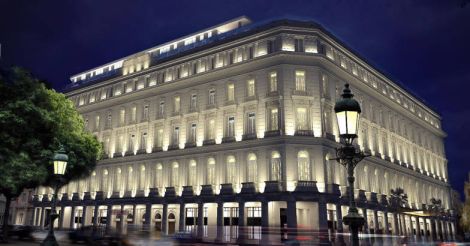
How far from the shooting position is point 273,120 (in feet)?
135

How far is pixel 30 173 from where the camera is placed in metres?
28.2

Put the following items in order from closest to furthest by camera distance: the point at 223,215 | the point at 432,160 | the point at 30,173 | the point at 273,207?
the point at 30,173
the point at 273,207
the point at 223,215
the point at 432,160

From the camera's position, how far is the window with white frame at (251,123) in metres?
42.6

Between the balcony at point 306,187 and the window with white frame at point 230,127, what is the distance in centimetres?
945

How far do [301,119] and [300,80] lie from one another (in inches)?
162

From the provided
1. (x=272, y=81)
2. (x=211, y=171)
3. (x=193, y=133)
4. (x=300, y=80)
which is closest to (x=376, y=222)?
(x=300, y=80)

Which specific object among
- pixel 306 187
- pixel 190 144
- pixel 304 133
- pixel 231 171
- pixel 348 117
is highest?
pixel 190 144

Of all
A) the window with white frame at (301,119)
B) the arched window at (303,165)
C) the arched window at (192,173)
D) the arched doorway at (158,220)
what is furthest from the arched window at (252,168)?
the arched doorway at (158,220)

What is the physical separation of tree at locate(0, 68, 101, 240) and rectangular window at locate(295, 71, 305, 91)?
2106 cm

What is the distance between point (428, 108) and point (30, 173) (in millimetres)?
65584

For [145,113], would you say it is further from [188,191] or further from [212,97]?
[188,191]

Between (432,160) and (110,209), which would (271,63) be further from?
(432,160)

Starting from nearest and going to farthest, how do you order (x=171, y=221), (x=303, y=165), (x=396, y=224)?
(x=303, y=165)
(x=171, y=221)
(x=396, y=224)

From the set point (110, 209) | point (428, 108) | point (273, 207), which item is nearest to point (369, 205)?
point (273, 207)
